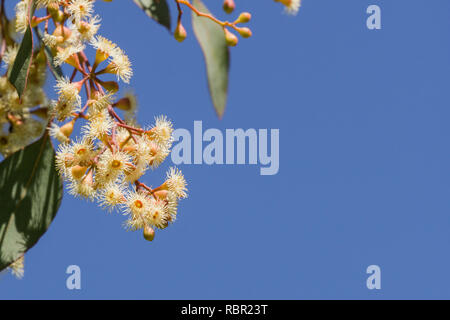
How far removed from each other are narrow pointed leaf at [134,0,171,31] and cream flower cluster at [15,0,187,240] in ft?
0.51

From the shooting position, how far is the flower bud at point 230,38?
3.81ft

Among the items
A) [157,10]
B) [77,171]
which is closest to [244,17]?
[157,10]

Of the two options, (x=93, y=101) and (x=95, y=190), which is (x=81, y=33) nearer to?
(x=93, y=101)

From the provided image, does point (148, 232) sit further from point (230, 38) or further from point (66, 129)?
point (230, 38)

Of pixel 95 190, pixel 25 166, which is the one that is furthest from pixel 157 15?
pixel 25 166

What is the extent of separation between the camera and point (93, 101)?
130 centimetres

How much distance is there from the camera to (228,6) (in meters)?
1.19

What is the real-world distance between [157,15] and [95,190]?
0.34 metres

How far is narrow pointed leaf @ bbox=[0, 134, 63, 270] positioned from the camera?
1.35 metres

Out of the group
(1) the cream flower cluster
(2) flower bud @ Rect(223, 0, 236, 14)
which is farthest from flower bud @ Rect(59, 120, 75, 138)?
(2) flower bud @ Rect(223, 0, 236, 14)

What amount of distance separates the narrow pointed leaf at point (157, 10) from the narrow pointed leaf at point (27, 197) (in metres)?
0.41

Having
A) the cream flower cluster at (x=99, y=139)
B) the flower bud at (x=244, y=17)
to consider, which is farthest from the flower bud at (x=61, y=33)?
the flower bud at (x=244, y=17)

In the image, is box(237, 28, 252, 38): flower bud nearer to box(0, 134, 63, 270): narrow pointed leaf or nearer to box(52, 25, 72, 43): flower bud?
box(52, 25, 72, 43): flower bud

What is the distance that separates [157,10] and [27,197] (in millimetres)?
486
